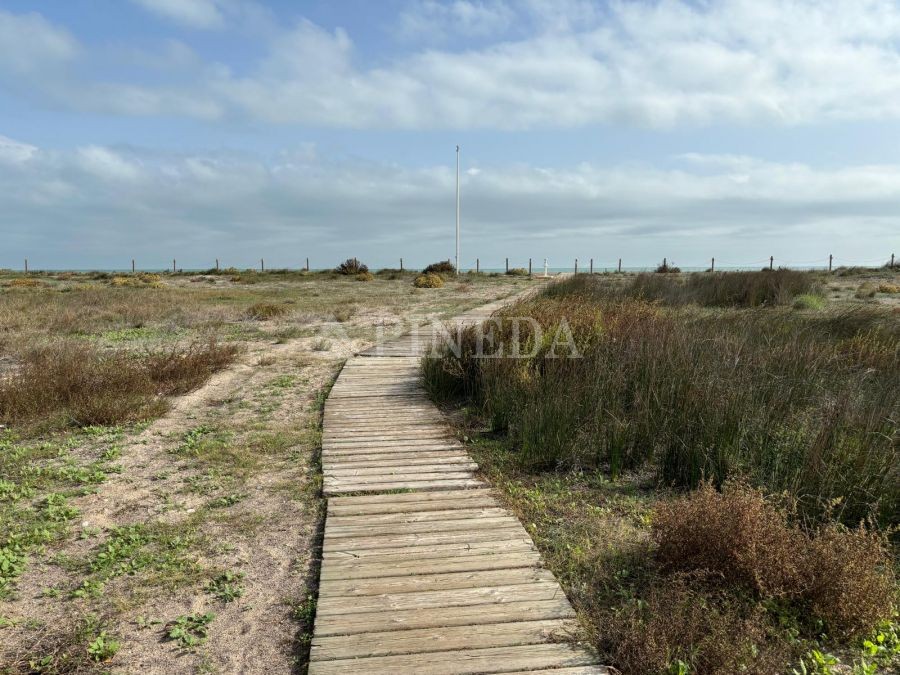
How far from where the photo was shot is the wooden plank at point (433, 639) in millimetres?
2225

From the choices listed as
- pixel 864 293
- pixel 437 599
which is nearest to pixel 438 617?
pixel 437 599

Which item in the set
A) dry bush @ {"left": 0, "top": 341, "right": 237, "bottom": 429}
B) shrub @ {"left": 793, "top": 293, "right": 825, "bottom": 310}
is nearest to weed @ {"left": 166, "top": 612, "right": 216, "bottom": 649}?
dry bush @ {"left": 0, "top": 341, "right": 237, "bottom": 429}

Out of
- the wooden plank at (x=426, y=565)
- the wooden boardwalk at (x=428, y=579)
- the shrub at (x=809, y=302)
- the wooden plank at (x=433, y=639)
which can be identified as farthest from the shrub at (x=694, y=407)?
the shrub at (x=809, y=302)

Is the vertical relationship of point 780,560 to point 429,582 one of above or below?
above

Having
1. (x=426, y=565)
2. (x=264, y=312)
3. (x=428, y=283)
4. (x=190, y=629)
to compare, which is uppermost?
(x=428, y=283)

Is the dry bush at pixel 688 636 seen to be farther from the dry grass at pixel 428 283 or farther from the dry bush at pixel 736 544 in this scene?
the dry grass at pixel 428 283

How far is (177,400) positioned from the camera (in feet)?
21.4

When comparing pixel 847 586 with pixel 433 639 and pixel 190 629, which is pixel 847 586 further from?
pixel 190 629

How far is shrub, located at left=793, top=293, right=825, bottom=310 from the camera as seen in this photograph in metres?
13.4

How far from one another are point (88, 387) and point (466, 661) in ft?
17.6

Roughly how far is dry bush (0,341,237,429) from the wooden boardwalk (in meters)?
2.40

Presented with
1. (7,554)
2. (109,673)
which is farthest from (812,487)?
(7,554)

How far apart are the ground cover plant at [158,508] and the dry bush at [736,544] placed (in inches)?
66.5

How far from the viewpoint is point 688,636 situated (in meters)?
2.24
